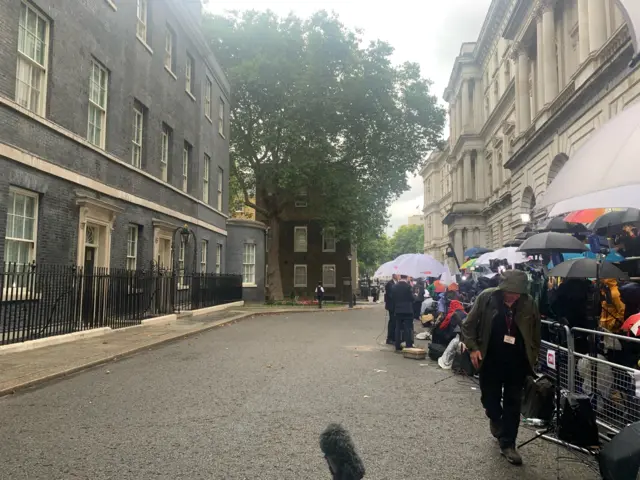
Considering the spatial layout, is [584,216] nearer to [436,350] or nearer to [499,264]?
[499,264]

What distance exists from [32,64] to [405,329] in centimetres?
1034

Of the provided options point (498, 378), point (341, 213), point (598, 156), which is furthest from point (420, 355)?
point (341, 213)

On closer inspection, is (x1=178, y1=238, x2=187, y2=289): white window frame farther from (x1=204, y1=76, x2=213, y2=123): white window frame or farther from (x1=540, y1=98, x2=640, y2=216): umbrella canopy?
(x1=540, y1=98, x2=640, y2=216): umbrella canopy

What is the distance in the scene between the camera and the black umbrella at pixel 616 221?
26.1ft

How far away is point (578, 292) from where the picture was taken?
7016 millimetres

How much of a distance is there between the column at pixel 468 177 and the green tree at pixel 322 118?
12.7 m

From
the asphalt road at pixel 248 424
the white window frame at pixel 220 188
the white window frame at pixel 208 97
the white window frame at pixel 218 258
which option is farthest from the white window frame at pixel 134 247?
the white window frame at pixel 220 188

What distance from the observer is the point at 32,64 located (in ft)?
38.5

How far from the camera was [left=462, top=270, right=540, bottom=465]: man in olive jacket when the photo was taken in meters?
4.64

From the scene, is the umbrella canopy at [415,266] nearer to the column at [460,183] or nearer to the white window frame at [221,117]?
the white window frame at [221,117]

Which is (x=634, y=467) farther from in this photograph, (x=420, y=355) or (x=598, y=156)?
(x=420, y=355)

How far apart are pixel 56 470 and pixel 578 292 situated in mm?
6420

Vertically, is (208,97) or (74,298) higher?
(208,97)

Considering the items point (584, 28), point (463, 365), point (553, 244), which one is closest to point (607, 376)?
point (463, 365)
